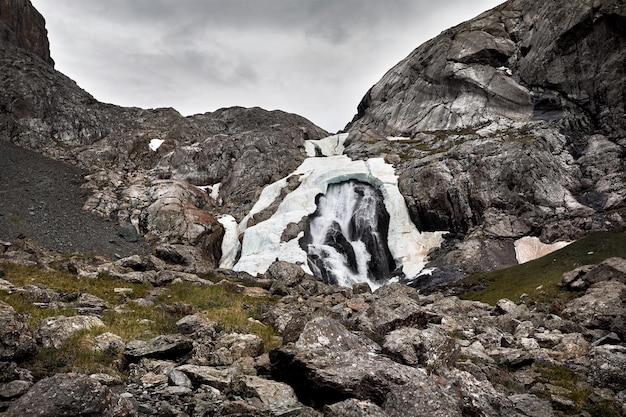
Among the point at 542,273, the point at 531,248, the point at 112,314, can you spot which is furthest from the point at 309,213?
the point at 112,314

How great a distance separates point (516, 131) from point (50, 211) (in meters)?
92.7

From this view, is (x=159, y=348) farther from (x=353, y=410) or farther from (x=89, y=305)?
(x=89, y=305)

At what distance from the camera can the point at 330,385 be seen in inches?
369

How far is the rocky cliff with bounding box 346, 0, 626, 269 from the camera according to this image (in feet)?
225

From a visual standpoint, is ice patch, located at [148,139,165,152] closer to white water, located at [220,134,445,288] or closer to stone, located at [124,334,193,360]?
white water, located at [220,134,445,288]

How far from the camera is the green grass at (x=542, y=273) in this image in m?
48.8

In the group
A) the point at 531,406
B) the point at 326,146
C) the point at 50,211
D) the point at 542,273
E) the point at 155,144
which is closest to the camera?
the point at 531,406

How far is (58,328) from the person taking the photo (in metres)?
12.0

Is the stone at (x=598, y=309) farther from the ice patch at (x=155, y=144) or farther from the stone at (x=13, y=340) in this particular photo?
the ice patch at (x=155, y=144)

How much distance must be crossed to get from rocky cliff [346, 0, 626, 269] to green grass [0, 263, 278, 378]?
51104 millimetres

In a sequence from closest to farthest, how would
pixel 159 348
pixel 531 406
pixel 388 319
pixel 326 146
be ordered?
1. pixel 531 406
2. pixel 159 348
3. pixel 388 319
4. pixel 326 146

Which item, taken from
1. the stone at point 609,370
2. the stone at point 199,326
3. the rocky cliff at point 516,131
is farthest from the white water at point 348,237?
the stone at point 609,370

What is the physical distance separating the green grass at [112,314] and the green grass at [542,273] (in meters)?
36.6

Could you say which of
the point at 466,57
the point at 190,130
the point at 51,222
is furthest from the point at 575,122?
the point at 190,130
